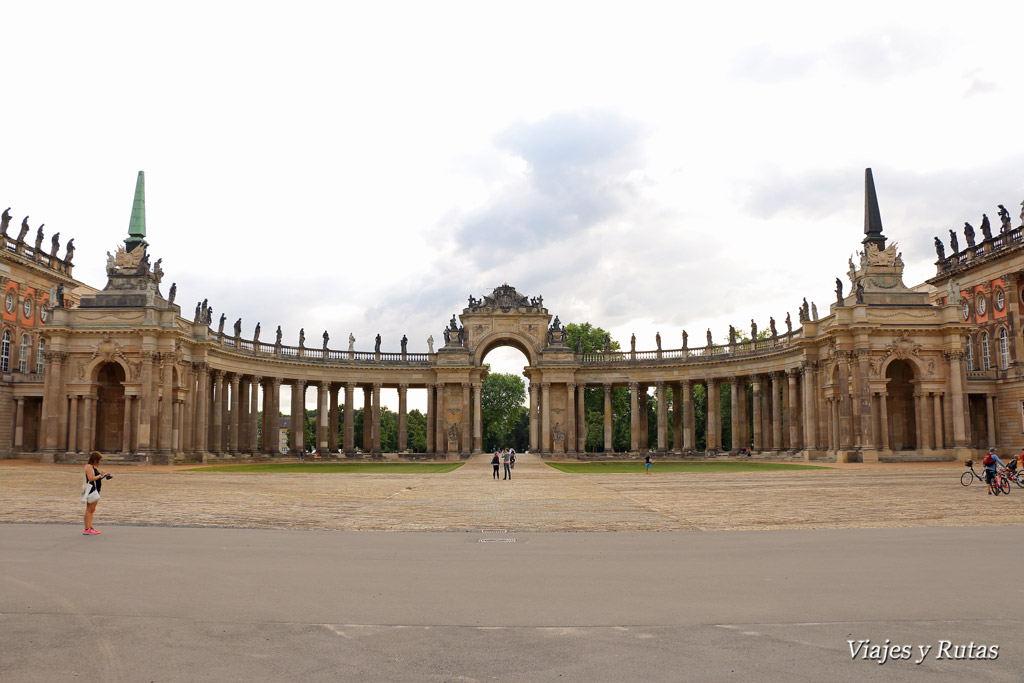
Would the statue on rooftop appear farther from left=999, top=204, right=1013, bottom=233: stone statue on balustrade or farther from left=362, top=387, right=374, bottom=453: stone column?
left=362, top=387, right=374, bottom=453: stone column

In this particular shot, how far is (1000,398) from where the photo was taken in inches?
2840

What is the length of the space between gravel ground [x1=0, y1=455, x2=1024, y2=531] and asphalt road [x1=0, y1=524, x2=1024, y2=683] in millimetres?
4095

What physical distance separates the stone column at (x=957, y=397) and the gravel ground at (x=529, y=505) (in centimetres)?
3091

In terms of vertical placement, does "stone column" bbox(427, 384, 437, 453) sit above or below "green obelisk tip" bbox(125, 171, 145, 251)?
below

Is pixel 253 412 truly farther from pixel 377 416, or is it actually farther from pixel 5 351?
pixel 5 351

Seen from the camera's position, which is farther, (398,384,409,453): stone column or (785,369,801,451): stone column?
(398,384,409,453): stone column

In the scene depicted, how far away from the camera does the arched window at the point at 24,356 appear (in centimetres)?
7644

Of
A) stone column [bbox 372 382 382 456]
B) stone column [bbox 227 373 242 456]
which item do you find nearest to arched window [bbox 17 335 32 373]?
stone column [bbox 227 373 242 456]

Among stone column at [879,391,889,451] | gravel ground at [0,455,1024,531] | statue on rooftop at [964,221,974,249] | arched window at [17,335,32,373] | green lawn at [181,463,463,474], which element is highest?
statue on rooftop at [964,221,974,249]

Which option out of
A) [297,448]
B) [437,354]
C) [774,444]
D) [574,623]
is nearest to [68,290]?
[297,448]

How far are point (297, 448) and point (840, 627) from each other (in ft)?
265

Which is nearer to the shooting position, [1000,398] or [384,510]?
[384,510]

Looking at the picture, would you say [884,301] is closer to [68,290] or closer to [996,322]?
[996,322]

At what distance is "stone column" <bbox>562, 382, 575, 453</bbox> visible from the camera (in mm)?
93250
